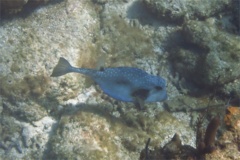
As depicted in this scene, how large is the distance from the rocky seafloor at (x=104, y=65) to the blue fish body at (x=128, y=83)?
13.4 inches

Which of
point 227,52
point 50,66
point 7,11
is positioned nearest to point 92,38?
point 50,66

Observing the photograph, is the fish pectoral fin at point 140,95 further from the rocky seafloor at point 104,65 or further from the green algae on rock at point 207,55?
the green algae on rock at point 207,55

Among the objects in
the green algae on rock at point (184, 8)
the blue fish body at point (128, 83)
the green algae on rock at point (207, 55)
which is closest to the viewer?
the blue fish body at point (128, 83)

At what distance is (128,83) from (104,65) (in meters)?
0.88

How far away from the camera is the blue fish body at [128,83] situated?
4.30 metres

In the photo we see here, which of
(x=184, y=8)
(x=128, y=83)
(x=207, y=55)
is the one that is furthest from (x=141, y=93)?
(x=184, y=8)

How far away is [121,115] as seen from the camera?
16.9 feet

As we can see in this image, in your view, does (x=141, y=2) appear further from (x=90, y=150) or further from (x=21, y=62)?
(x=90, y=150)

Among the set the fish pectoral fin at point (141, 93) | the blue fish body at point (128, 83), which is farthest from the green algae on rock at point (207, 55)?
the fish pectoral fin at point (141, 93)

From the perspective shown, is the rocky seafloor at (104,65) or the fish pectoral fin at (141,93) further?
the rocky seafloor at (104,65)

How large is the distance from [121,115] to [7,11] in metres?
2.77

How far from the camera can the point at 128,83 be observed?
14.4 ft

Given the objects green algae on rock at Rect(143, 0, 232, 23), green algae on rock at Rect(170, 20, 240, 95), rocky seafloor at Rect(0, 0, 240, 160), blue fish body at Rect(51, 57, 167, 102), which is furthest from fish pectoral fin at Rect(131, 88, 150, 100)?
green algae on rock at Rect(143, 0, 232, 23)

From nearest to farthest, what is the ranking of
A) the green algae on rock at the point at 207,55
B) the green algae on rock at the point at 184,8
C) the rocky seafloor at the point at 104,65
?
the rocky seafloor at the point at 104,65
the green algae on rock at the point at 207,55
the green algae on rock at the point at 184,8
